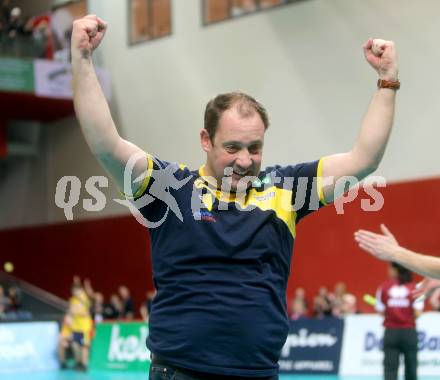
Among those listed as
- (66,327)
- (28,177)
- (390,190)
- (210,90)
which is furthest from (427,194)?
(28,177)

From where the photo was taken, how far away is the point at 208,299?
10.6ft

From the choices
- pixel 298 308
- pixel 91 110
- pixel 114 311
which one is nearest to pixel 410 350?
pixel 298 308

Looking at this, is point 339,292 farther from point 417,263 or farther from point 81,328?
point 417,263

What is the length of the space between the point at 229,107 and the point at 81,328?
677 inches

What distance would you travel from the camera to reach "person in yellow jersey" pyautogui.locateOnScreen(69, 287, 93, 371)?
19516mm

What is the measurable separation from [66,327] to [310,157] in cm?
714

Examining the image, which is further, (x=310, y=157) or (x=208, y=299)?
(x=310, y=157)

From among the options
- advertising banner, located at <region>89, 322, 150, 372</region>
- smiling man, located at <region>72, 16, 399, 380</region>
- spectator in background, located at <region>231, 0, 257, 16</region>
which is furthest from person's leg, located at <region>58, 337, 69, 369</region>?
smiling man, located at <region>72, 16, 399, 380</region>

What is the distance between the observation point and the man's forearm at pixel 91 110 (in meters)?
3.24

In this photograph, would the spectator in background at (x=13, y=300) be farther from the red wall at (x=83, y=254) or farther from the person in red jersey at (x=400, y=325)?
the person in red jersey at (x=400, y=325)

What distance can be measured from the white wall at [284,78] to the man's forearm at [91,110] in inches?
637

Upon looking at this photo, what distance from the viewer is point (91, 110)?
3.25m

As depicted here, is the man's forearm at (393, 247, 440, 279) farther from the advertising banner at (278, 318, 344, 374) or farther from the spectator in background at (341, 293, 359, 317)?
the spectator in background at (341, 293, 359, 317)

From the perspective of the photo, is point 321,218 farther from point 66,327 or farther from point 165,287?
point 165,287
